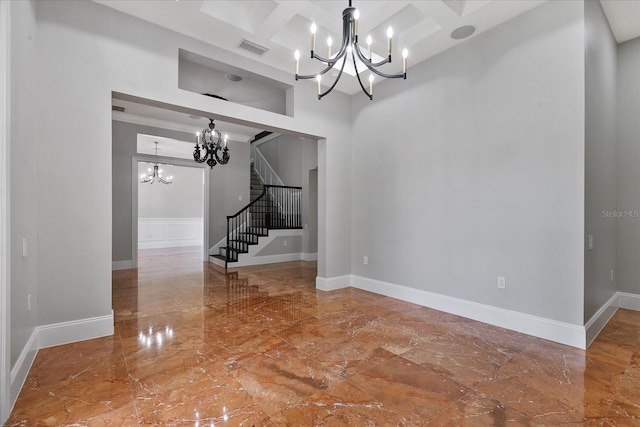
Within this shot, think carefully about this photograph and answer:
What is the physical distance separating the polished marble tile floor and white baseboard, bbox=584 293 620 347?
72 millimetres

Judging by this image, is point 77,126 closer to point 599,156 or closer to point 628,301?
point 599,156

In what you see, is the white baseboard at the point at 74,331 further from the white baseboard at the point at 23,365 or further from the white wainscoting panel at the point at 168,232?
the white wainscoting panel at the point at 168,232

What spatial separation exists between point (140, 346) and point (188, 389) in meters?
0.98

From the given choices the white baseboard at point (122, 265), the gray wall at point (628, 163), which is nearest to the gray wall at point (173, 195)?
the white baseboard at point (122, 265)

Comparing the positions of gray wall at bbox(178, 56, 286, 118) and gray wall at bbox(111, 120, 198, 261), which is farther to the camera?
gray wall at bbox(111, 120, 198, 261)

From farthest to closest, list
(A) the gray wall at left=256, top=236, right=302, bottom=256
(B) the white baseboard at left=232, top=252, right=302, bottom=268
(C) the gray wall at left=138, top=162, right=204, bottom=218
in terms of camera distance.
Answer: (C) the gray wall at left=138, top=162, right=204, bottom=218 < (A) the gray wall at left=256, top=236, right=302, bottom=256 < (B) the white baseboard at left=232, top=252, right=302, bottom=268

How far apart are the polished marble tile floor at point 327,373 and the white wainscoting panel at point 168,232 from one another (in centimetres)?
781

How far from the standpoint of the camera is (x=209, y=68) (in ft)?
13.5

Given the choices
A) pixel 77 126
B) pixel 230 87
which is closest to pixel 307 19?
pixel 230 87

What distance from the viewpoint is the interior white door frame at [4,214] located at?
5.35 ft

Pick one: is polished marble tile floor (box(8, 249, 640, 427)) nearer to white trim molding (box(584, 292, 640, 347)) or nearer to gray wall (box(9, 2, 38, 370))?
white trim molding (box(584, 292, 640, 347))

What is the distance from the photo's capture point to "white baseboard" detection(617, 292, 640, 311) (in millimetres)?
3689

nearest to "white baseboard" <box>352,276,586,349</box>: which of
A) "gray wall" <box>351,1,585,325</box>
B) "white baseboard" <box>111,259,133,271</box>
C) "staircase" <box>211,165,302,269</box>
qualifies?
"gray wall" <box>351,1,585,325</box>

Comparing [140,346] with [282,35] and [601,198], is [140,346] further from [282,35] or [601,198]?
[601,198]
